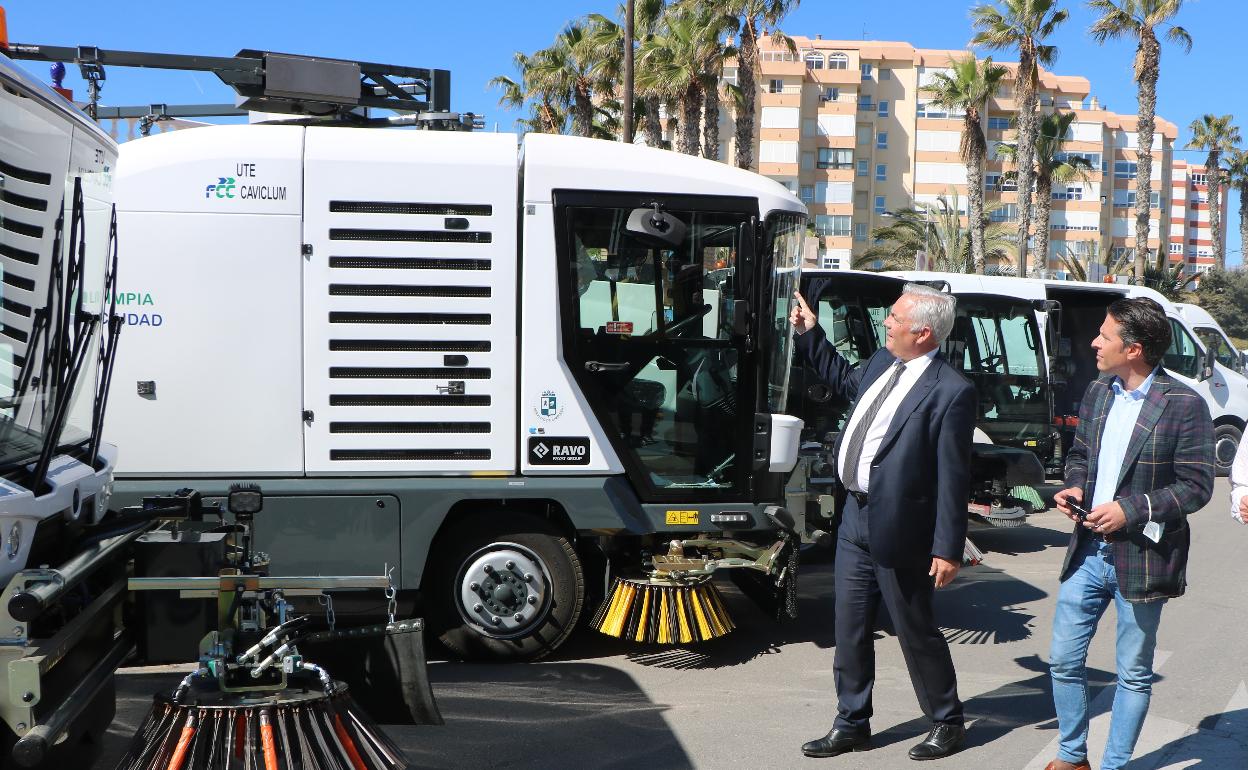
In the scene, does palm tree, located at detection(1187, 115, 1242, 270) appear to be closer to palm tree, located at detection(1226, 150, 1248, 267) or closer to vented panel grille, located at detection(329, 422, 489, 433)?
palm tree, located at detection(1226, 150, 1248, 267)

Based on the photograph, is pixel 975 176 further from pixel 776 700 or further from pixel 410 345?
pixel 410 345

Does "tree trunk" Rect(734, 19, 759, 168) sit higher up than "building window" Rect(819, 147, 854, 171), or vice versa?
"building window" Rect(819, 147, 854, 171)

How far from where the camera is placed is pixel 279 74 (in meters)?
6.66

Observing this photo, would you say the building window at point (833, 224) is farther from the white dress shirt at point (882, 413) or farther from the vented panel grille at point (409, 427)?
the white dress shirt at point (882, 413)

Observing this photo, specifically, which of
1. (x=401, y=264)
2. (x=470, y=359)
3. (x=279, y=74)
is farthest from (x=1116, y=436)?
(x=279, y=74)

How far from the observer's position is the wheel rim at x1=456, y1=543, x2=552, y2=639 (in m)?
6.16

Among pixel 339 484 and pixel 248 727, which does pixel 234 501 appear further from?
pixel 339 484

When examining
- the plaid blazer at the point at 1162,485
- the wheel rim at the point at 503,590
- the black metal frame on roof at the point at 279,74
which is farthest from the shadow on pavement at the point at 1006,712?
the black metal frame on roof at the point at 279,74

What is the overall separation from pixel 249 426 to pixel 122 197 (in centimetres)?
130

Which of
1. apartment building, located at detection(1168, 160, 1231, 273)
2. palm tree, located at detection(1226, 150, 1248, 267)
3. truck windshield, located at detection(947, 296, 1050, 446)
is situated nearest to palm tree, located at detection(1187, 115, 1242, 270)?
palm tree, located at detection(1226, 150, 1248, 267)

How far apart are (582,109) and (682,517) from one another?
88.7 feet

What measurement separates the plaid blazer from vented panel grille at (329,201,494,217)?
11.0ft

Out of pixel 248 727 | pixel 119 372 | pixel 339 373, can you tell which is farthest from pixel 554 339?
pixel 248 727

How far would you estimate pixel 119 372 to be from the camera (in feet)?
18.9
